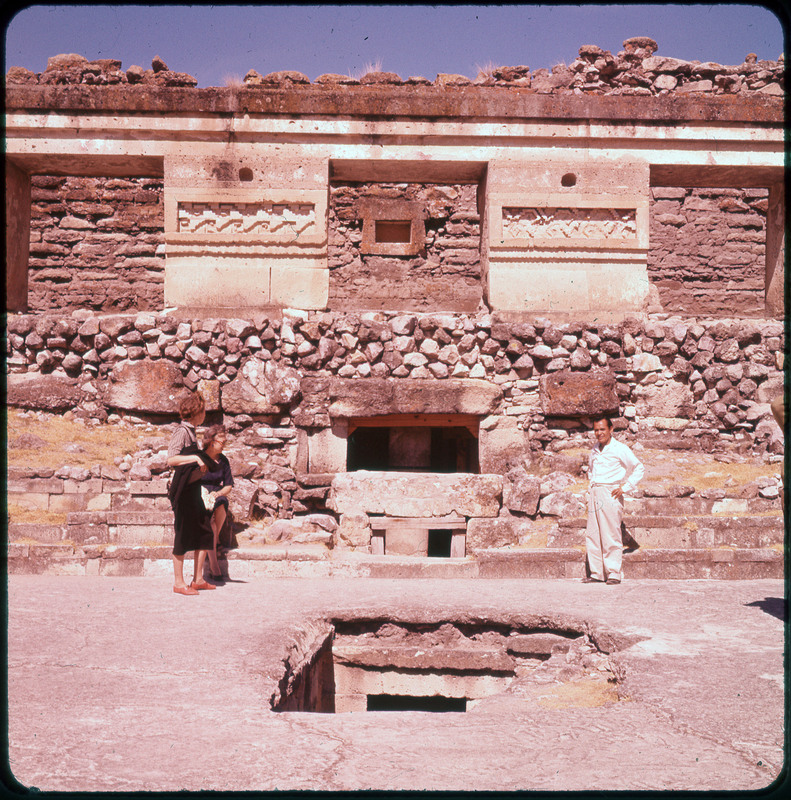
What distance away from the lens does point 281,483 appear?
874cm

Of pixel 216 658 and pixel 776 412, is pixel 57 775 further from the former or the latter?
pixel 776 412

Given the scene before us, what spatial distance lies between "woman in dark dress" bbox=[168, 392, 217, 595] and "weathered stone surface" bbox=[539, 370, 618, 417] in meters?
4.01

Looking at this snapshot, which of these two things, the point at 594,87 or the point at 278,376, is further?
the point at 594,87

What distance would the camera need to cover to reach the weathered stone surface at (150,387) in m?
9.03

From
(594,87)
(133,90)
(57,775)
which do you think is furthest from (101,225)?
(57,775)

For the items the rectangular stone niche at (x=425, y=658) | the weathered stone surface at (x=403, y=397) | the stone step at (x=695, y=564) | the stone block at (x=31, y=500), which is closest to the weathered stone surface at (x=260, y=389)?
the weathered stone surface at (x=403, y=397)

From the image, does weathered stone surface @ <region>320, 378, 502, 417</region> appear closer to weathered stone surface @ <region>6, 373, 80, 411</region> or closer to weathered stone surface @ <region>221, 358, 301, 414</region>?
weathered stone surface @ <region>221, 358, 301, 414</region>

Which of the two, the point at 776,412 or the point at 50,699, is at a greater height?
the point at 776,412

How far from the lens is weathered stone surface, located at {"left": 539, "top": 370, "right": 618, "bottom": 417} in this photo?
9.09 m

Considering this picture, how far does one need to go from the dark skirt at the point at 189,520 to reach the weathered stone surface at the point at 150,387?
2.74 m

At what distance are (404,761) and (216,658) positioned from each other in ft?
5.78

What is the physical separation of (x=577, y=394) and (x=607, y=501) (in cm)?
218

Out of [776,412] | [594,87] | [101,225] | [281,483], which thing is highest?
[594,87]

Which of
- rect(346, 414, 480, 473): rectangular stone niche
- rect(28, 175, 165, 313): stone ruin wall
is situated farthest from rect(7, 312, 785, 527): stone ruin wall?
rect(28, 175, 165, 313): stone ruin wall
